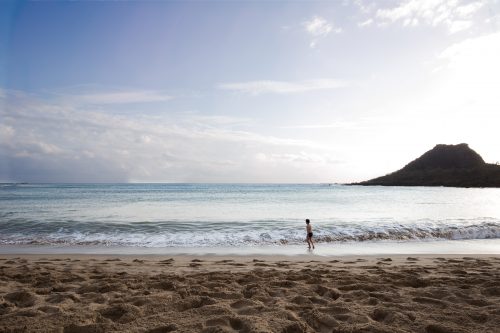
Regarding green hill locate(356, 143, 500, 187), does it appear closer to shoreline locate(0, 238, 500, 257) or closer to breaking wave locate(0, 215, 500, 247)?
breaking wave locate(0, 215, 500, 247)

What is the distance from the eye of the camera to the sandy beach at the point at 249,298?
3.99m

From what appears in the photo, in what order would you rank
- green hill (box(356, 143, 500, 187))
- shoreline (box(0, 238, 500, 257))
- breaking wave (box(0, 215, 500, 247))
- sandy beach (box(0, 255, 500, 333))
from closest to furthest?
sandy beach (box(0, 255, 500, 333)) < shoreline (box(0, 238, 500, 257)) < breaking wave (box(0, 215, 500, 247)) < green hill (box(356, 143, 500, 187))

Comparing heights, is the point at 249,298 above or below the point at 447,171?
below

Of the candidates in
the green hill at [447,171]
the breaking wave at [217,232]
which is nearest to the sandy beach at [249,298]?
the breaking wave at [217,232]

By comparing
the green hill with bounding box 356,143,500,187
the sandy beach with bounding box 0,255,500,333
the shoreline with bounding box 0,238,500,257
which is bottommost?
the shoreline with bounding box 0,238,500,257

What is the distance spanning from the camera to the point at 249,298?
5.13 metres

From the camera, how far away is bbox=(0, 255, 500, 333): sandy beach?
399 centimetres

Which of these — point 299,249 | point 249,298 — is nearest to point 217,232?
point 299,249

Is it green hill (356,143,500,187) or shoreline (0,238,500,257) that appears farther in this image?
green hill (356,143,500,187)

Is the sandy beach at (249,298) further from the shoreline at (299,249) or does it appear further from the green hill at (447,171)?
the green hill at (447,171)

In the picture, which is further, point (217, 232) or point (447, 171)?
point (447, 171)

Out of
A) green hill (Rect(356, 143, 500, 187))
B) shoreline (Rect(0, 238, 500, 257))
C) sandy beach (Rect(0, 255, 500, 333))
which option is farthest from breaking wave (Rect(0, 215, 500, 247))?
green hill (Rect(356, 143, 500, 187))

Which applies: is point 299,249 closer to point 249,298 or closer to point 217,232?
point 217,232

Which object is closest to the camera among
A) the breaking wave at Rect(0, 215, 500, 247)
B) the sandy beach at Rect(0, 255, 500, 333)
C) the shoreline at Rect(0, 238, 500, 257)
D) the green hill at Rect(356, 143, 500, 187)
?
the sandy beach at Rect(0, 255, 500, 333)
